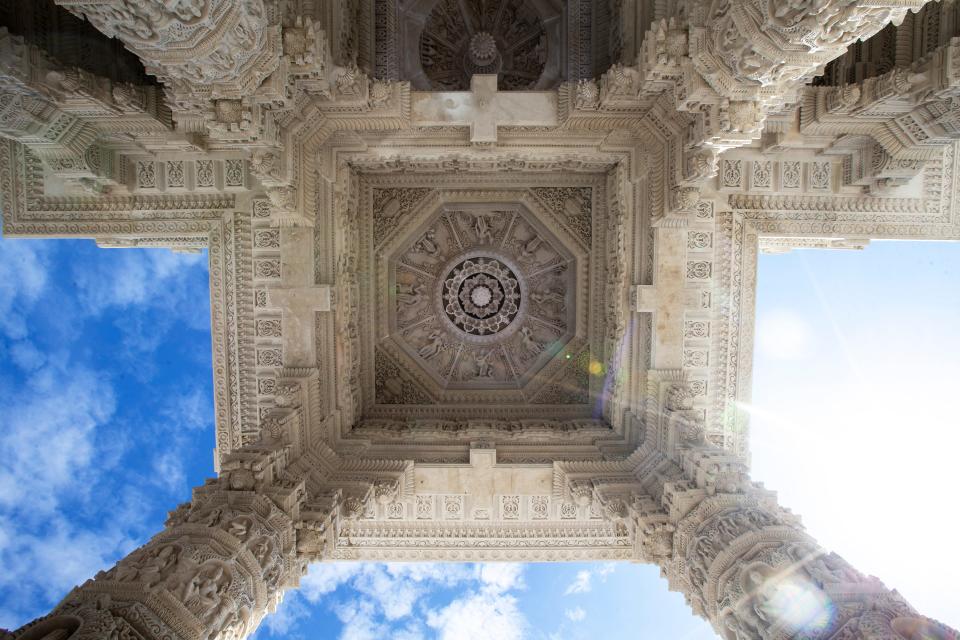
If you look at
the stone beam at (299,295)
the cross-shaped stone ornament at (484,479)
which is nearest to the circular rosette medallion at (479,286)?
the stone beam at (299,295)

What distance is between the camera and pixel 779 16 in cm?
496

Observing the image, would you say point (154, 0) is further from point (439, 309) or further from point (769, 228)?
point (769, 228)

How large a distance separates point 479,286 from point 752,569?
25.2 feet

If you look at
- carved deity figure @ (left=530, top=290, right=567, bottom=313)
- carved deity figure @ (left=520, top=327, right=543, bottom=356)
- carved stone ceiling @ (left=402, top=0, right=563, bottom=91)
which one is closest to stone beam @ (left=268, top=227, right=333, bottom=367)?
carved deity figure @ (left=520, top=327, right=543, bottom=356)

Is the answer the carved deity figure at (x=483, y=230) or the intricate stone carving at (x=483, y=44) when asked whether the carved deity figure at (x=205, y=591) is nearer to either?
the carved deity figure at (x=483, y=230)

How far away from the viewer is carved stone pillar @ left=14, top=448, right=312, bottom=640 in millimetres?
4258

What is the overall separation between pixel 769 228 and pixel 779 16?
5079 mm

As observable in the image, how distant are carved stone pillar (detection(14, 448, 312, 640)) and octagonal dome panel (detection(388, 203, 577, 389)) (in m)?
5.13

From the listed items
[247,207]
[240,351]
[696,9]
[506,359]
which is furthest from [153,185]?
[696,9]

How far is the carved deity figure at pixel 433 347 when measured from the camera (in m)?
11.5

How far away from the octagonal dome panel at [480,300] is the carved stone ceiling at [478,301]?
0.02 metres

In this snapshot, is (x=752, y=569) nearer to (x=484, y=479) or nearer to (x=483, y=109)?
(x=484, y=479)

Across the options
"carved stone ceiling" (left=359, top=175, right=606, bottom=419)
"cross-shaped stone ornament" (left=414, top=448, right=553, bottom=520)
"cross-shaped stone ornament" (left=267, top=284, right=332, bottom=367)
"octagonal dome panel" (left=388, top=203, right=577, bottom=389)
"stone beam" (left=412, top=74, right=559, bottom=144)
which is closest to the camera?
"stone beam" (left=412, top=74, right=559, bottom=144)

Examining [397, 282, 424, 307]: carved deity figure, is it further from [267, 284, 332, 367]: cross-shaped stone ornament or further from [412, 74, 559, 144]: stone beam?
[412, 74, 559, 144]: stone beam
